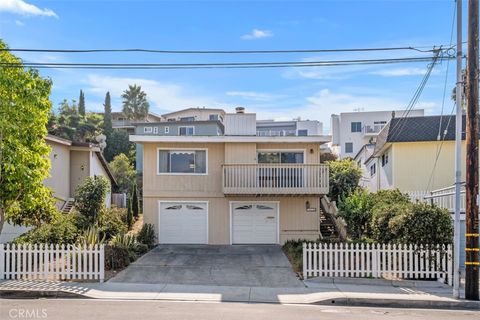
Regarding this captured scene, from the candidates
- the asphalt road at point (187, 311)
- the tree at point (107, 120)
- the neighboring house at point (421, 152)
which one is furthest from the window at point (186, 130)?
the asphalt road at point (187, 311)

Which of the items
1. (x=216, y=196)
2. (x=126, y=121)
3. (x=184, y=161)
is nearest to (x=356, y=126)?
(x=126, y=121)

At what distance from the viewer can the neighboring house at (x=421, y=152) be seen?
22.7 metres

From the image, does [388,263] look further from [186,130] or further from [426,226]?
[186,130]

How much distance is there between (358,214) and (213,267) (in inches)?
257

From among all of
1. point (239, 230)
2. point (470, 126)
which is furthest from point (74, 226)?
point (470, 126)

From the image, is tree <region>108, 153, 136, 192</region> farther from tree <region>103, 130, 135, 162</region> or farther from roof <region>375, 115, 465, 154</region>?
roof <region>375, 115, 465, 154</region>

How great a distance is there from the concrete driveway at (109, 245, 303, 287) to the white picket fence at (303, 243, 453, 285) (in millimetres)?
1034

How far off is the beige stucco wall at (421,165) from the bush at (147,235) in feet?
45.6

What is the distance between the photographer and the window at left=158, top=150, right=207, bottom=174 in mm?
20109

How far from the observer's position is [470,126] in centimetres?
1059

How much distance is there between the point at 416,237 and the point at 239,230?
917cm

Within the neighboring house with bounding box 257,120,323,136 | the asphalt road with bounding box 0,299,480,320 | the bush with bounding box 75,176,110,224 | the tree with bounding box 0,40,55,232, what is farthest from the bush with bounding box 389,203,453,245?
the neighboring house with bounding box 257,120,323,136

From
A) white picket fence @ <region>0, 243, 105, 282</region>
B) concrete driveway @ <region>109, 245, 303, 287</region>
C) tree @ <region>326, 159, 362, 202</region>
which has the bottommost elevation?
concrete driveway @ <region>109, 245, 303, 287</region>

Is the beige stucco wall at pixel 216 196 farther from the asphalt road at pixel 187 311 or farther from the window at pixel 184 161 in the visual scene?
the asphalt road at pixel 187 311
